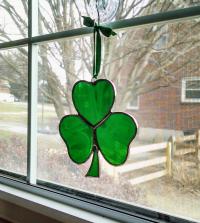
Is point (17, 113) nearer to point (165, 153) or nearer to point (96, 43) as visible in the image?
point (96, 43)

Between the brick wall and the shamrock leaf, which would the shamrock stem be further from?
the shamrock leaf

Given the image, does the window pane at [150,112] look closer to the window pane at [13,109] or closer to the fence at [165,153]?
the fence at [165,153]

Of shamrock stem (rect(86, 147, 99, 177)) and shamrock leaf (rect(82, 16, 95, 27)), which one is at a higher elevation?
shamrock leaf (rect(82, 16, 95, 27))

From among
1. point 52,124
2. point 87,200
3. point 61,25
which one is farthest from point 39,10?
point 87,200

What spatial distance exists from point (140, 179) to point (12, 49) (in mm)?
691

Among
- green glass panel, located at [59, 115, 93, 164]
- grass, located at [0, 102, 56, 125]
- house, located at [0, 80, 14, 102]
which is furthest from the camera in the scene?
house, located at [0, 80, 14, 102]

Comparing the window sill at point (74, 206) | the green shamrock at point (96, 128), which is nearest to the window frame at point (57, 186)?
the window sill at point (74, 206)

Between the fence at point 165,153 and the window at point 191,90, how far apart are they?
8 centimetres

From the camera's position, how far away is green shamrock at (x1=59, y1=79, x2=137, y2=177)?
75cm

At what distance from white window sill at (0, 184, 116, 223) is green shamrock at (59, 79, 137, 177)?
0.11 metres

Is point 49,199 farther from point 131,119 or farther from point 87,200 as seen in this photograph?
point 131,119

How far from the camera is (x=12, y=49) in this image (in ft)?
3.78

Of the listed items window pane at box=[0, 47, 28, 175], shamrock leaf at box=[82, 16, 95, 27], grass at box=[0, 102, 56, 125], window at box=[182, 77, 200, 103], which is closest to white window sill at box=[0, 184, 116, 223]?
window pane at box=[0, 47, 28, 175]

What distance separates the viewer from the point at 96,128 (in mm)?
792
